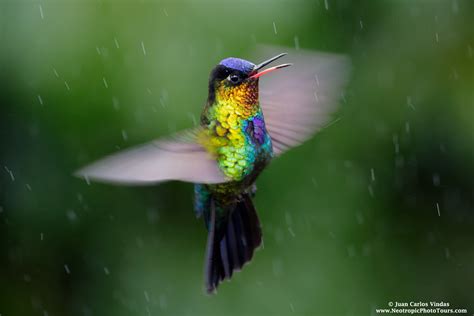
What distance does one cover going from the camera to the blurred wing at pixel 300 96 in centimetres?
197

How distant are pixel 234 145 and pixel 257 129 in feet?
0.24

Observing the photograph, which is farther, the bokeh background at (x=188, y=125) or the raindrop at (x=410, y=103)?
the raindrop at (x=410, y=103)

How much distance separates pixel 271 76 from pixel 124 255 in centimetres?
163

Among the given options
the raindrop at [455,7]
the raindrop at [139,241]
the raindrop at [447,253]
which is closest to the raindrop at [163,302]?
the raindrop at [139,241]

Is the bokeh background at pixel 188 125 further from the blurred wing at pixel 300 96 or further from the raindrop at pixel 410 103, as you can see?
the blurred wing at pixel 300 96

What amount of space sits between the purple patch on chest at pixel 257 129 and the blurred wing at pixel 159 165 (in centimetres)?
13

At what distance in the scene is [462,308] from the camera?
3754mm

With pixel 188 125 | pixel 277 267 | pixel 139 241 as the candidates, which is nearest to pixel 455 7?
pixel 188 125

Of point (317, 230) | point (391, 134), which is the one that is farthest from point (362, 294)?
point (391, 134)

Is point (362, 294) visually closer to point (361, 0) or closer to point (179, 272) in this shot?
point (179, 272)

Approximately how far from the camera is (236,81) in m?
1.81

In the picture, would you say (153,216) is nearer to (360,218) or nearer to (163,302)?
(163,302)

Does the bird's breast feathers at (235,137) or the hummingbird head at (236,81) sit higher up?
the hummingbird head at (236,81)

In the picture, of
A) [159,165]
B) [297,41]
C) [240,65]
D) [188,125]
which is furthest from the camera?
[297,41]
